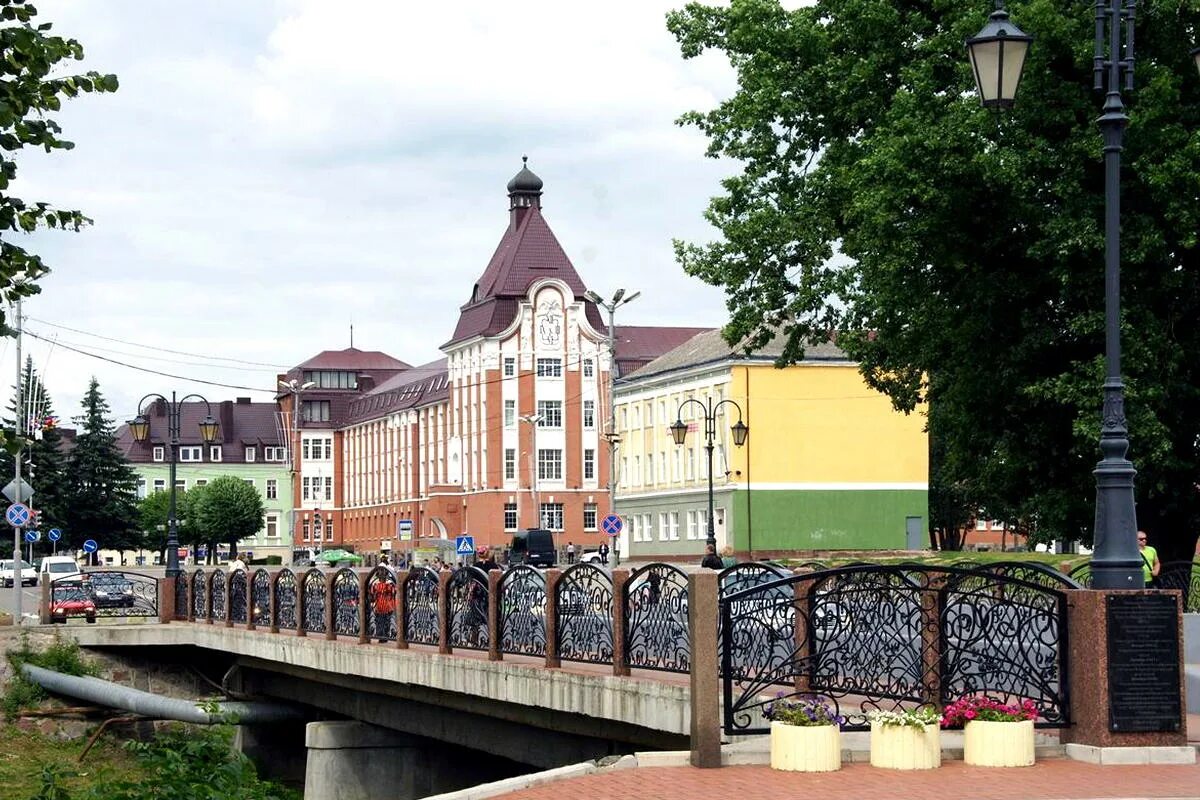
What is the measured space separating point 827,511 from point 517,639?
227 feet

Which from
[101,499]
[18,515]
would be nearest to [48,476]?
[101,499]

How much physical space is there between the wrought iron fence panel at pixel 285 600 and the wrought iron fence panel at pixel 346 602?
9.40ft

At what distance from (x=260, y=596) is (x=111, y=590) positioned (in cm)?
948

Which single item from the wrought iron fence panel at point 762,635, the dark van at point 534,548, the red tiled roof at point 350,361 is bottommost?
the dark van at point 534,548

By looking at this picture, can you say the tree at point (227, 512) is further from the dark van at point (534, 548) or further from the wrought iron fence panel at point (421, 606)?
the wrought iron fence panel at point (421, 606)

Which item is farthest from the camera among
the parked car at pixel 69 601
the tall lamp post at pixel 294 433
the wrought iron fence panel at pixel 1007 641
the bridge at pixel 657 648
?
the tall lamp post at pixel 294 433

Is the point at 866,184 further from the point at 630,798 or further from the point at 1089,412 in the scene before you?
the point at 630,798

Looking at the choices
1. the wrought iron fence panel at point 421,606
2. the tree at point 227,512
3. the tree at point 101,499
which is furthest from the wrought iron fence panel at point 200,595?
the tree at point 227,512

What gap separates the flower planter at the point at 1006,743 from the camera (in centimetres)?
1370

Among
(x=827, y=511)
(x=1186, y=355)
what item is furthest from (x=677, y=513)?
(x=1186, y=355)

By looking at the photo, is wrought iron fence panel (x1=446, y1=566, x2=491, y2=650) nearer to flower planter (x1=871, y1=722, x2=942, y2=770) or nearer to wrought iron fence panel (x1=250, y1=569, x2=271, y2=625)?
flower planter (x1=871, y1=722, x2=942, y2=770)

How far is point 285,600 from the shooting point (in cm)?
3253

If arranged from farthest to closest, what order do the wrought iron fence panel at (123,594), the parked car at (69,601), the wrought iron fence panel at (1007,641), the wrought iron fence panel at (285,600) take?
the wrought iron fence panel at (123,594) < the parked car at (69,601) < the wrought iron fence panel at (285,600) < the wrought iron fence panel at (1007,641)

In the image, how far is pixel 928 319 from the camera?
34.6 m
